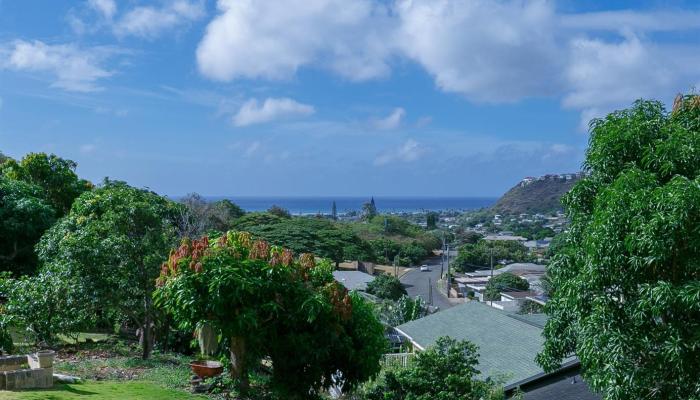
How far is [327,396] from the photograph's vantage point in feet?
49.9

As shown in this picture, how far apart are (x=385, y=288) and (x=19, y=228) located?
111 ft

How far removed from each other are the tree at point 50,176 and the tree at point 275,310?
57.5 ft

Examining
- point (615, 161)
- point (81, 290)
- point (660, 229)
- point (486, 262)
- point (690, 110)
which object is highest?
point (690, 110)

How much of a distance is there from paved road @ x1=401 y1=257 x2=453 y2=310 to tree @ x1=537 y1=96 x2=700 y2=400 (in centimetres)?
3991

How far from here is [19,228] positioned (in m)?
21.5

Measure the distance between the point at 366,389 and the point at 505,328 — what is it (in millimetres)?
7512

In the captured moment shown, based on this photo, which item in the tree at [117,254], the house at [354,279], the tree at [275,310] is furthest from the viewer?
the house at [354,279]

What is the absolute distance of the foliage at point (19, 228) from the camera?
21.6 meters

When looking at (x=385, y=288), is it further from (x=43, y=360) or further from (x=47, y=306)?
(x=43, y=360)

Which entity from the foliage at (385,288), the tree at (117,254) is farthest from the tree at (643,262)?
the foliage at (385,288)

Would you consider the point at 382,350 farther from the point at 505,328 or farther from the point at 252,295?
the point at 505,328

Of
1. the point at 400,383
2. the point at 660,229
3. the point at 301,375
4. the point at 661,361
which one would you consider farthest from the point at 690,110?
the point at 301,375

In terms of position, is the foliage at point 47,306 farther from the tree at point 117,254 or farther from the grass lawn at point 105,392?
the grass lawn at point 105,392

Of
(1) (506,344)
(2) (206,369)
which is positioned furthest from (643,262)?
(1) (506,344)
